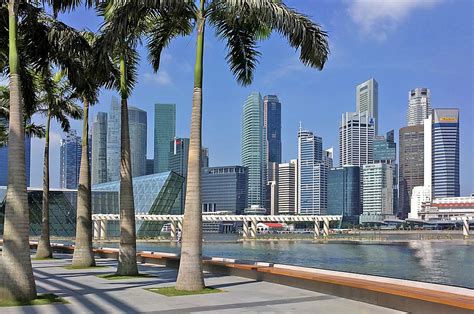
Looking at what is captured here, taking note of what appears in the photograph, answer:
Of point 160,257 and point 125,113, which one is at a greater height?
point 125,113

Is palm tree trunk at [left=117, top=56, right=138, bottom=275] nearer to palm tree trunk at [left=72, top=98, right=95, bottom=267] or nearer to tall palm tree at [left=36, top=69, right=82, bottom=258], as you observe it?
palm tree trunk at [left=72, top=98, right=95, bottom=267]

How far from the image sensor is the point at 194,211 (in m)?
14.9

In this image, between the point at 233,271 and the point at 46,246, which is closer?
the point at 233,271

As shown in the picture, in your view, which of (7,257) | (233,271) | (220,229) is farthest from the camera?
(220,229)

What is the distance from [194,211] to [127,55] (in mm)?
7045

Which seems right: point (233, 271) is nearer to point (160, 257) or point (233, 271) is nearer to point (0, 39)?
point (160, 257)

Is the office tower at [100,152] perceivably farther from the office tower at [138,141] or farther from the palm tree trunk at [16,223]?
the palm tree trunk at [16,223]

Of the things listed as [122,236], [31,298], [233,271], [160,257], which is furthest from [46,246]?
[31,298]

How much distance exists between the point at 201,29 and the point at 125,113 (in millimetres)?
5011

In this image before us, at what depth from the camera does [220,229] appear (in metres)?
188

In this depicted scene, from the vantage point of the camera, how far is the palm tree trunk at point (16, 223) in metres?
12.7

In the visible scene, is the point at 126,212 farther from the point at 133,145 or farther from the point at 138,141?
the point at 138,141

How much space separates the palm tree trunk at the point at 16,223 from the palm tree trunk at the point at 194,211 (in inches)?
145

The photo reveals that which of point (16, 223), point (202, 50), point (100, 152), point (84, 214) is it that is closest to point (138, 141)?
point (100, 152)
